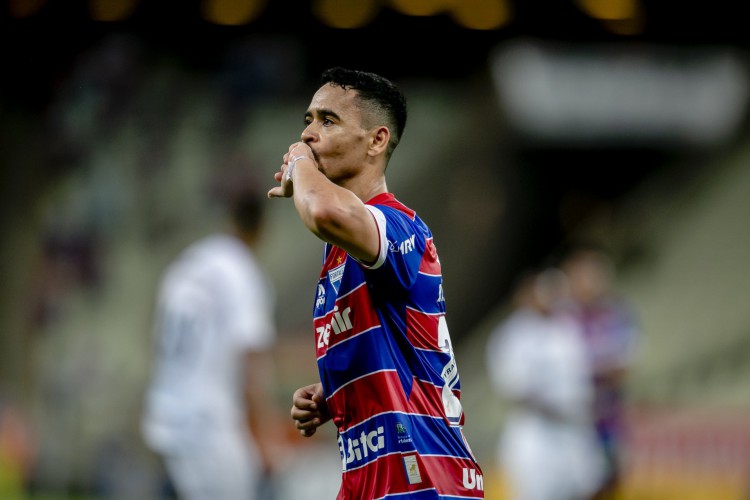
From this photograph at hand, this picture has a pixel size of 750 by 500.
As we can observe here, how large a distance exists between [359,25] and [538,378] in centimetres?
604

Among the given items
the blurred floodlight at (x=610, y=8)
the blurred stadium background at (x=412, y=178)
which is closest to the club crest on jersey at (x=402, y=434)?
the blurred stadium background at (x=412, y=178)

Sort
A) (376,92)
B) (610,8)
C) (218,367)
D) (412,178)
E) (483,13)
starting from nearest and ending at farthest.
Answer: (376,92) → (218,367) → (610,8) → (483,13) → (412,178)

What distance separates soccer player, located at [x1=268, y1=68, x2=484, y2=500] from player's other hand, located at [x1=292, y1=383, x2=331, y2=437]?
0.20 metres

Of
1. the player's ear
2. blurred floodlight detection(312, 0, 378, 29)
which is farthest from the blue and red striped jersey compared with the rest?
blurred floodlight detection(312, 0, 378, 29)

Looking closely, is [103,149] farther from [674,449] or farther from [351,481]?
[351,481]

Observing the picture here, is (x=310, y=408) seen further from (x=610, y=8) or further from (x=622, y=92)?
(x=622, y=92)

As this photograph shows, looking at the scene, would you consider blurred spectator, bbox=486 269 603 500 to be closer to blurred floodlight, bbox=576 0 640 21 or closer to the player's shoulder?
blurred floodlight, bbox=576 0 640 21

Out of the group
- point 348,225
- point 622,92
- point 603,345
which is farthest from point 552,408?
point 622,92

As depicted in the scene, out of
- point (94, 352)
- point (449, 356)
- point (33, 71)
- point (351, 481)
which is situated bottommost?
point (351, 481)

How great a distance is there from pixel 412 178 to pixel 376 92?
14032 millimetres

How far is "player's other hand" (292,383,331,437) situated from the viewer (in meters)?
4.06

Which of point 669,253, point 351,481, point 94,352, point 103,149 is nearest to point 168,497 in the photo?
point 94,352

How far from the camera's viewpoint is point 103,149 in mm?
16750

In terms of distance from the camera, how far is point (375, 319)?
12.0 feet
